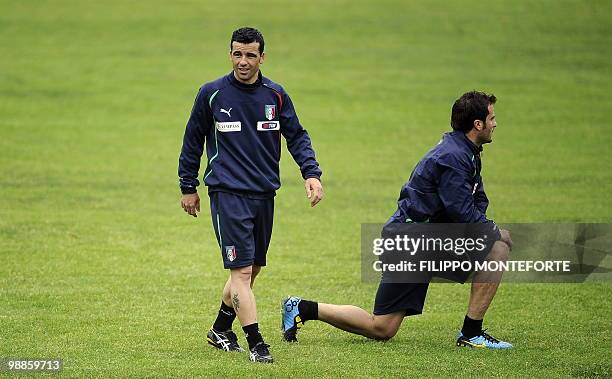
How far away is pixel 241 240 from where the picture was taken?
351 inches

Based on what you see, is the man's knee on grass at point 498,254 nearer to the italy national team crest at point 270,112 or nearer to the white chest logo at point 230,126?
the italy national team crest at point 270,112

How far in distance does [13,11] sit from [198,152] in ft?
91.9

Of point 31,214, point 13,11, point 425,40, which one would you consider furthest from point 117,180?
point 13,11

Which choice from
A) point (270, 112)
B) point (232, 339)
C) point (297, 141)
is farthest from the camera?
point (232, 339)

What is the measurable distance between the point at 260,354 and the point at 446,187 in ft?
6.35

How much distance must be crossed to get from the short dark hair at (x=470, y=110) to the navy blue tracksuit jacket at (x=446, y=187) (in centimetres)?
8

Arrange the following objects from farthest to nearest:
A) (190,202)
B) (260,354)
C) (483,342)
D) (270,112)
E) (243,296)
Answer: (483,342) → (190,202) → (270,112) → (243,296) → (260,354)

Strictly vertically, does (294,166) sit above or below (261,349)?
above

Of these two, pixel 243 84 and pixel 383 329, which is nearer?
pixel 243 84

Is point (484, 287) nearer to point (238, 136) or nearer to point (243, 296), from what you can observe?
point (243, 296)

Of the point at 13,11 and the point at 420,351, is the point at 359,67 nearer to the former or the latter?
the point at 13,11

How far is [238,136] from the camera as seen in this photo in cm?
896

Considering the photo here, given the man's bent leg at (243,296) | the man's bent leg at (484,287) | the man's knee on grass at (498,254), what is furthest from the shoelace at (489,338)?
the man's bent leg at (243,296)

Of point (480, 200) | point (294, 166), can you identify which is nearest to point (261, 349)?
point (480, 200)
